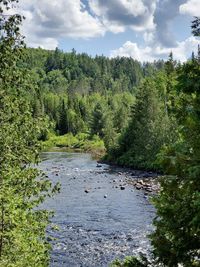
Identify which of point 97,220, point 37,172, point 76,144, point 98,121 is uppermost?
point 98,121

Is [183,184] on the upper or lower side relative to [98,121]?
lower

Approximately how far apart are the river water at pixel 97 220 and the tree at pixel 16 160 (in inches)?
99.6

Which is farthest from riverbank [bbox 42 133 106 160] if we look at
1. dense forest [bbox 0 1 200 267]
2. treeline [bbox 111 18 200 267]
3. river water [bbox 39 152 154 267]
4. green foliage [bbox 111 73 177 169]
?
treeline [bbox 111 18 200 267]

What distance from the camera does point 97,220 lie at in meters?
38.3

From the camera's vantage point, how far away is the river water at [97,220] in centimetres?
2941

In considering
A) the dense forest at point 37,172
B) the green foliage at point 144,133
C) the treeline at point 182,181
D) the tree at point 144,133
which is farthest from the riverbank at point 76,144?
the treeline at point 182,181

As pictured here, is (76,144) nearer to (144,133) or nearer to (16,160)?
(144,133)

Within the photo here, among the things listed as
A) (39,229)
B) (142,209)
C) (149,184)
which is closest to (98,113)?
(149,184)

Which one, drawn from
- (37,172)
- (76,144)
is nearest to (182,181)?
(37,172)

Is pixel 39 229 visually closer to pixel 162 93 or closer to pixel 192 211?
pixel 192 211

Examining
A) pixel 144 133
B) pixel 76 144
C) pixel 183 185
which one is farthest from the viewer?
pixel 76 144

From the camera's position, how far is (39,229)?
1620 cm

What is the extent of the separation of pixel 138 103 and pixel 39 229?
6426cm

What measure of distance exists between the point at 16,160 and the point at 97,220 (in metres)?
23.5
